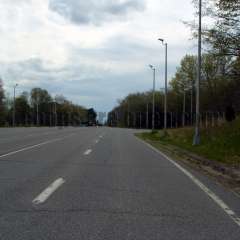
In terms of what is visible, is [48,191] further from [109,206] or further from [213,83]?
[213,83]

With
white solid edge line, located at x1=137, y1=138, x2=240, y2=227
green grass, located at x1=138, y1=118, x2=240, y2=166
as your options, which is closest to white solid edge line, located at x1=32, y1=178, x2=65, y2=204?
white solid edge line, located at x1=137, y1=138, x2=240, y2=227

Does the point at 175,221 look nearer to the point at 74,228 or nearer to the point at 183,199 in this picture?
the point at 74,228

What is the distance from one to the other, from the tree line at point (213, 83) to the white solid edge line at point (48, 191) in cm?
1568

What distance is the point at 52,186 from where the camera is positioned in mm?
13250

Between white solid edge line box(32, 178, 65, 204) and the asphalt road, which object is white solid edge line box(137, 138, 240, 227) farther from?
white solid edge line box(32, 178, 65, 204)

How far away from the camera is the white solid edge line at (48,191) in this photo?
433 inches

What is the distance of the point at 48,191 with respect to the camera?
12.3 metres

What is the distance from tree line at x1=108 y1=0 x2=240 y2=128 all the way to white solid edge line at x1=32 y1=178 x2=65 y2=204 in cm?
1568

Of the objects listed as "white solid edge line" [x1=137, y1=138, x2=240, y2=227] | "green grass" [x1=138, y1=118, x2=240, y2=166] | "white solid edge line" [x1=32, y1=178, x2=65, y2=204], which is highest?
"green grass" [x1=138, y1=118, x2=240, y2=166]

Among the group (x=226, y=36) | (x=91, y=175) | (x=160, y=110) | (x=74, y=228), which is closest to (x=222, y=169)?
(x=91, y=175)

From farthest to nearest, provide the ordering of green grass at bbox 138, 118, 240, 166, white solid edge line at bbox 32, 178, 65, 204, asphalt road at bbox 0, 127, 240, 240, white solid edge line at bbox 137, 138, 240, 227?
green grass at bbox 138, 118, 240, 166, white solid edge line at bbox 32, 178, 65, 204, white solid edge line at bbox 137, 138, 240, 227, asphalt road at bbox 0, 127, 240, 240

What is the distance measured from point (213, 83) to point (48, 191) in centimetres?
8098

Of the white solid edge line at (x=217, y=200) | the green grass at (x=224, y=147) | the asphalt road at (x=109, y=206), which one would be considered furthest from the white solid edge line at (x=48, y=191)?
the green grass at (x=224, y=147)

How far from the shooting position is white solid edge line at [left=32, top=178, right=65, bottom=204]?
36.1ft
